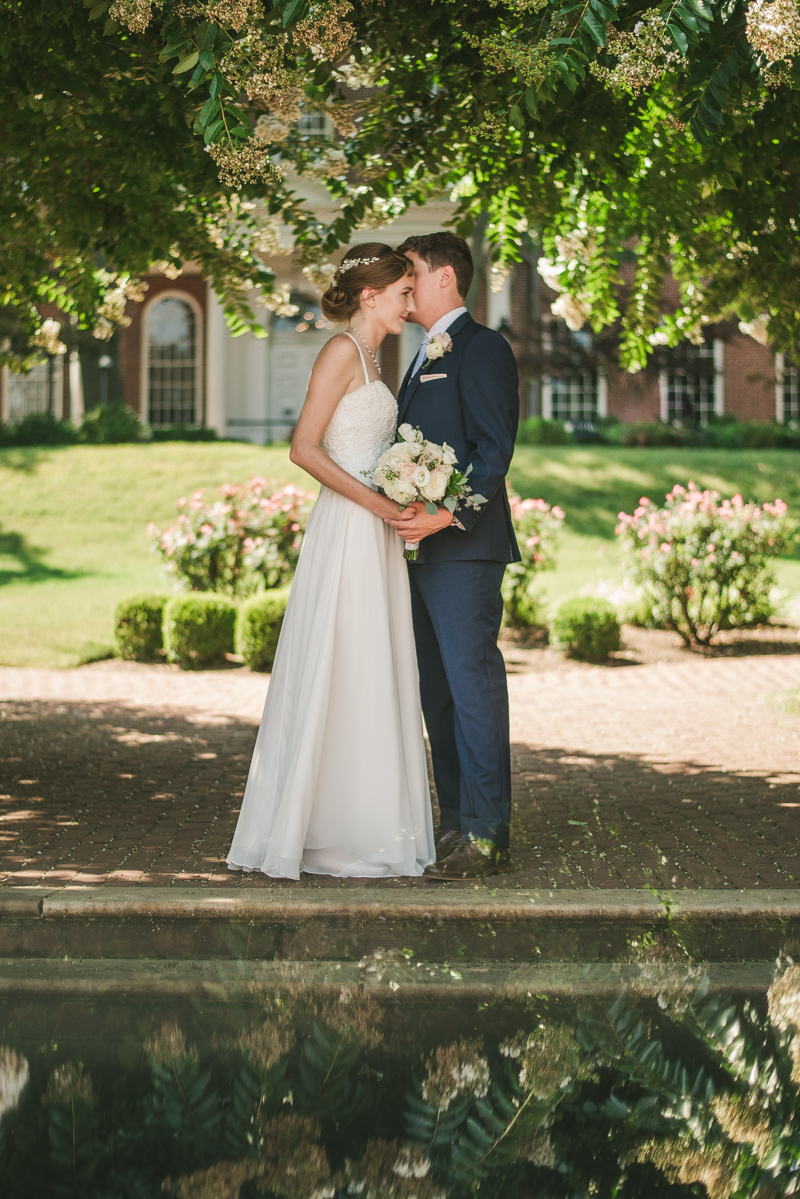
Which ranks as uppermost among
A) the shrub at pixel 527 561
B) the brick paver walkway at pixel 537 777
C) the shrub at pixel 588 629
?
the shrub at pixel 527 561

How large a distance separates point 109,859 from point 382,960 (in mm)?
1380

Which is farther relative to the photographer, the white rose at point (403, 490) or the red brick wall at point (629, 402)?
the red brick wall at point (629, 402)

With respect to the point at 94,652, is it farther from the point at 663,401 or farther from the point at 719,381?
the point at 719,381

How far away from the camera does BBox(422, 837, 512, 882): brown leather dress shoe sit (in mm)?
4344

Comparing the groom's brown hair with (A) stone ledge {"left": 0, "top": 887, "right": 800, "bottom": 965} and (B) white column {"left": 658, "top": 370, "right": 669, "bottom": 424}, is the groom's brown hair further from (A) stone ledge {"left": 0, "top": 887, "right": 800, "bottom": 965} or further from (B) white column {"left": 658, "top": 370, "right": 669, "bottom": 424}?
(B) white column {"left": 658, "top": 370, "right": 669, "bottom": 424}

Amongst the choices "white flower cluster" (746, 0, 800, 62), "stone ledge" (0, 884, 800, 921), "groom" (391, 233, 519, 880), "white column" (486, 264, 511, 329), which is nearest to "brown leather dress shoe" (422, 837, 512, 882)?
"groom" (391, 233, 519, 880)

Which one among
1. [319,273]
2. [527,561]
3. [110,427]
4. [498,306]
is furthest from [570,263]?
[498,306]

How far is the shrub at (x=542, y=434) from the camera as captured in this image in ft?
76.2

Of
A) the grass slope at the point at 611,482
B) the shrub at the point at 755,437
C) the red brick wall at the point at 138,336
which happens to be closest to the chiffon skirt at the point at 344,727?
the grass slope at the point at 611,482

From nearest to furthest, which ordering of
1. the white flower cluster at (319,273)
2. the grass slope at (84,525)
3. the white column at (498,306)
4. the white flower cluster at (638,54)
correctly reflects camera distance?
the white flower cluster at (638,54) → the white flower cluster at (319,273) → the grass slope at (84,525) → the white column at (498,306)

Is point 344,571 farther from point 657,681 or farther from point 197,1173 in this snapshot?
point 657,681

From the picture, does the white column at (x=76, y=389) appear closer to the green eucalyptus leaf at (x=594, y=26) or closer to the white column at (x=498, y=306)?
the white column at (x=498, y=306)

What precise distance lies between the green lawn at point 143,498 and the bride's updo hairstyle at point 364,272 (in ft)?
30.7

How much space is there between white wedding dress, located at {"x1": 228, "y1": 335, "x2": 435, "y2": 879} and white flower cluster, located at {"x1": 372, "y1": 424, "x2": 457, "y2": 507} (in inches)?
13.5
